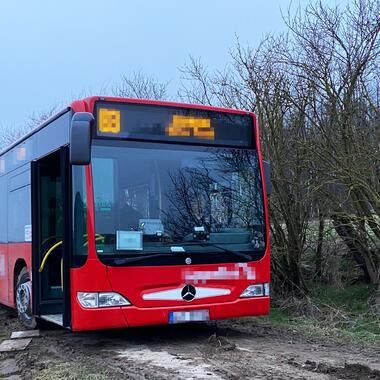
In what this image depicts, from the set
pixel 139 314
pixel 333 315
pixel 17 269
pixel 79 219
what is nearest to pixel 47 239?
pixel 17 269

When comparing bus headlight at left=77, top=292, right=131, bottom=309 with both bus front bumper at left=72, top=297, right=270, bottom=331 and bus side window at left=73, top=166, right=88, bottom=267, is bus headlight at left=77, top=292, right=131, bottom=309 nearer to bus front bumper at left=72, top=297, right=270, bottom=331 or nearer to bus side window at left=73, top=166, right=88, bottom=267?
bus front bumper at left=72, top=297, right=270, bottom=331

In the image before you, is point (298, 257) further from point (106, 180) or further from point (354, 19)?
point (106, 180)

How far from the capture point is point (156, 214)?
7102 mm

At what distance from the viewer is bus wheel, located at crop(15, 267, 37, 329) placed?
28.6 ft

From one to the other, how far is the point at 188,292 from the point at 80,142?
222 cm

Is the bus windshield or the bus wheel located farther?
the bus wheel

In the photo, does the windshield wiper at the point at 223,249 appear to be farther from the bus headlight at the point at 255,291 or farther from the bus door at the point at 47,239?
the bus door at the point at 47,239

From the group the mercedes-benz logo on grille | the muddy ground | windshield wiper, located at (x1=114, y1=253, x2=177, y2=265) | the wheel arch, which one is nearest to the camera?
the muddy ground

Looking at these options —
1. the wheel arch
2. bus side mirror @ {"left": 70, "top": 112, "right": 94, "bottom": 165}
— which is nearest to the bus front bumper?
bus side mirror @ {"left": 70, "top": 112, "right": 94, "bottom": 165}

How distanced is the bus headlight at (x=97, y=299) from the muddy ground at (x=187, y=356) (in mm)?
595

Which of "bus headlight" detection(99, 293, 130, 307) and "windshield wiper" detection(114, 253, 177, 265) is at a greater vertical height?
"windshield wiper" detection(114, 253, 177, 265)

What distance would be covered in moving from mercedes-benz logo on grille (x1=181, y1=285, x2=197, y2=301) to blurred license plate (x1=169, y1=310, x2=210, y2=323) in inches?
6.6

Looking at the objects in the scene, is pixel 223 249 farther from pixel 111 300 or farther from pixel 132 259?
pixel 111 300

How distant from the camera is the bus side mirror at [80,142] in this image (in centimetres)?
650
